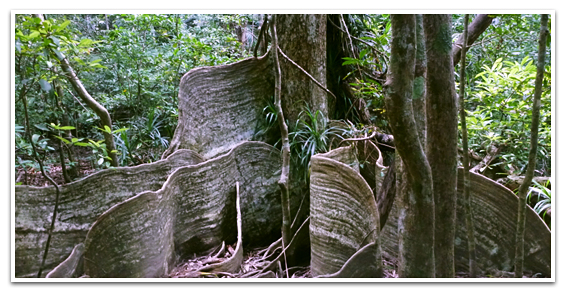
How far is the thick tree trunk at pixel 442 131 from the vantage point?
1508mm

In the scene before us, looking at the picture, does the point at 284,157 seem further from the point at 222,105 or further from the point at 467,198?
the point at 467,198

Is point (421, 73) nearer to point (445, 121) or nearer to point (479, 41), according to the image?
point (445, 121)

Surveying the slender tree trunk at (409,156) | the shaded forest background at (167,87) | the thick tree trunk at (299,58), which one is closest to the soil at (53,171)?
the shaded forest background at (167,87)

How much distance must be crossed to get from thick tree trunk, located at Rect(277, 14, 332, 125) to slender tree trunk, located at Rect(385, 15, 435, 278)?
118 centimetres

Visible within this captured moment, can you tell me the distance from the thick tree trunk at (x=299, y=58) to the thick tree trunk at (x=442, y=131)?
41.5 inches

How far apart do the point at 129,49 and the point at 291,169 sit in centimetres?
138

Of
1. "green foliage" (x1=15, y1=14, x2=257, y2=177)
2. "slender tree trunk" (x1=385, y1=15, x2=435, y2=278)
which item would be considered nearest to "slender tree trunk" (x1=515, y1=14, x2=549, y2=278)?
"slender tree trunk" (x1=385, y1=15, x2=435, y2=278)

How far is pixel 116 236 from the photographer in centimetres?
167

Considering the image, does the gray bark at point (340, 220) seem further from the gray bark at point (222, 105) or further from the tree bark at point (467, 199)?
the gray bark at point (222, 105)

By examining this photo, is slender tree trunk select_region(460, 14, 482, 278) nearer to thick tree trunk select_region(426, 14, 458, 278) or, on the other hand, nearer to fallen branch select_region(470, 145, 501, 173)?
thick tree trunk select_region(426, 14, 458, 278)

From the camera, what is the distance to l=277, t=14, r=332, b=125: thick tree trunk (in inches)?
98.2

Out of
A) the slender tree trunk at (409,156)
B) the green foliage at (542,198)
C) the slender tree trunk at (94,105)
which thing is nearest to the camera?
the slender tree trunk at (409,156)

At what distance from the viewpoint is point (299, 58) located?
2.51 meters
